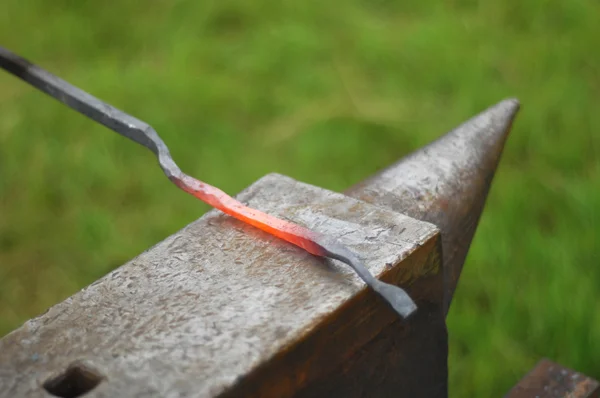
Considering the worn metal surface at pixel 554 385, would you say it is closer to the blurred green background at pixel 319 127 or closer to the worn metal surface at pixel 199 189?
the blurred green background at pixel 319 127

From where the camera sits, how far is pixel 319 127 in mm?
2572

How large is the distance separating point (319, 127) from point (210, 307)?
5.81 ft

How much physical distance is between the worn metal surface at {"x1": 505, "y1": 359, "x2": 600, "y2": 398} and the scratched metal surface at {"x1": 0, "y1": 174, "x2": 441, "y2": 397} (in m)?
0.53

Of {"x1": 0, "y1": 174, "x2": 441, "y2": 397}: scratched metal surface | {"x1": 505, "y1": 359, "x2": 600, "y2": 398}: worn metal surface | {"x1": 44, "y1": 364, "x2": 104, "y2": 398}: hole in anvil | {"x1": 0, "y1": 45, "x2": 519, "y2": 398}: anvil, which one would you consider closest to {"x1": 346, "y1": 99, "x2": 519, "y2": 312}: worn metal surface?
{"x1": 0, "y1": 45, "x2": 519, "y2": 398}: anvil

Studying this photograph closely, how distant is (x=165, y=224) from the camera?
7.61 feet

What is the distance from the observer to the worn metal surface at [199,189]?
83cm

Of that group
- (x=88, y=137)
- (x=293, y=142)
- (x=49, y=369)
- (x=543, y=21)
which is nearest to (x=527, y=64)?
(x=543, y=21)

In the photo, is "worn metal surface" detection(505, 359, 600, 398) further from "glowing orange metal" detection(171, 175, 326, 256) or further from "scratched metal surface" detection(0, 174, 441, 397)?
"glowing orange metal" detection(171, 175, 326, 256)

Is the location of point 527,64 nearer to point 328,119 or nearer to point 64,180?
point 328,119

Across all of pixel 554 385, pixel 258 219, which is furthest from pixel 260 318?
pixel 554 385

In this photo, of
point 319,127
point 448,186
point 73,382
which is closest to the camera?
point 73,382

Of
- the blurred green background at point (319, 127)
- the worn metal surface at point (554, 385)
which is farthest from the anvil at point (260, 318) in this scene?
the blurred green background at point (319, 127)

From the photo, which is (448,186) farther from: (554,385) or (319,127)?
(319,127)

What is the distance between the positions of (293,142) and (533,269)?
38.5 inches
